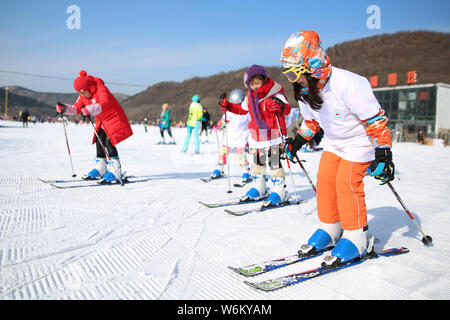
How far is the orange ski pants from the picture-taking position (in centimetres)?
253

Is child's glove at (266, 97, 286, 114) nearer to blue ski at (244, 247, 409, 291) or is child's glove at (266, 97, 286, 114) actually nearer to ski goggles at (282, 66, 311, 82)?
ski goggles at (282, 66, 311, 82)

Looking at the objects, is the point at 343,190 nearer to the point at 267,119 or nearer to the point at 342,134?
the point at 342,134

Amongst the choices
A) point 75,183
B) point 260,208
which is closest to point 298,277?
point 260,208

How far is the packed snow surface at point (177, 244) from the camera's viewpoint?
2.16 m

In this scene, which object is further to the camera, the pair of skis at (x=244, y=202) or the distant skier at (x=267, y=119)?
the distant skier at (x=267, y=119)

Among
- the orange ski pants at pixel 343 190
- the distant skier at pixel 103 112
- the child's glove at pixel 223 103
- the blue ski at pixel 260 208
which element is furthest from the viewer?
the distant skier at pixel 103 112

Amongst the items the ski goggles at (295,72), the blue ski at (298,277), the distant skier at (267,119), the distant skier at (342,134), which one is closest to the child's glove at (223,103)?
the distant skier at (267,119)

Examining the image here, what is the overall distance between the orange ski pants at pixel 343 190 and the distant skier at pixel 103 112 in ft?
12.4

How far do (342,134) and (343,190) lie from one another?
446 mm

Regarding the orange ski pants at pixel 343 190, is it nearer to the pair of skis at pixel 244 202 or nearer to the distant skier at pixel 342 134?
the distant skier at pixel 342 134

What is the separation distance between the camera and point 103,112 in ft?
17.8

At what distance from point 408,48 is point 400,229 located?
91.9m

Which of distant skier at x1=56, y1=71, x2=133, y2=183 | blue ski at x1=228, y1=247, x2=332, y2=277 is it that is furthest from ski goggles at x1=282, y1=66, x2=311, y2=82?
distant skier at x1=56, y1=71, x2=133, y2=183

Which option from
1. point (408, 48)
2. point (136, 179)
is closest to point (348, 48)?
point (408, 48)
